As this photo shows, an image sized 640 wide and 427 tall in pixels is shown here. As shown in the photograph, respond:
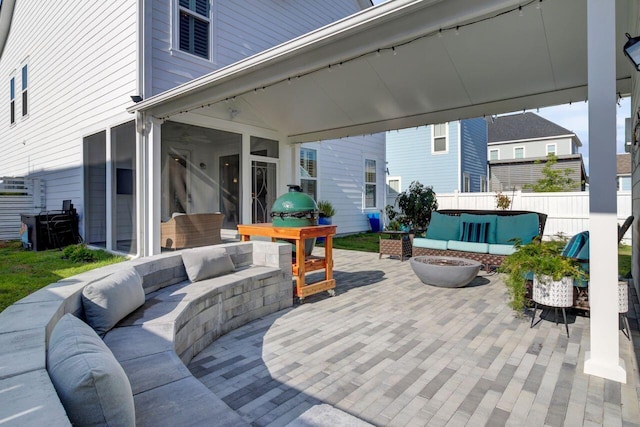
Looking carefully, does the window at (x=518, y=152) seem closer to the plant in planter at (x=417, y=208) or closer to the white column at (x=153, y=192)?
the plant in planter at (x=417, y=208)

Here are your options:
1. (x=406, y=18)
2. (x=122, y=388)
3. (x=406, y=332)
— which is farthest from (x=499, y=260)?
(x=122, y=388)

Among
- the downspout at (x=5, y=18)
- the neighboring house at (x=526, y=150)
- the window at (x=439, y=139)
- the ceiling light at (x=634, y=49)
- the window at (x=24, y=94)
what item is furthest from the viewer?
the neighboring house at (x=526, y=150)

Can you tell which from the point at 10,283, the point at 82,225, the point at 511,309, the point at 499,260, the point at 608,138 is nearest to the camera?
the point at 608,138

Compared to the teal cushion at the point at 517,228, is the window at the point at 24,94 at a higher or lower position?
higher

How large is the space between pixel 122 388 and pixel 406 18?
11.6ft

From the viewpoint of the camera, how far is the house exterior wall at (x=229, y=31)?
6.38 metres

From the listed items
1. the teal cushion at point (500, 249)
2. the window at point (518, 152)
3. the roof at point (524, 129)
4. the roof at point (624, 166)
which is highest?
the roof at point (524, 129)

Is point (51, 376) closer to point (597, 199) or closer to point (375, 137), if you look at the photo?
point (597, 199)

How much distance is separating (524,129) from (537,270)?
21.2 meters

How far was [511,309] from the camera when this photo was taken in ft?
13.5

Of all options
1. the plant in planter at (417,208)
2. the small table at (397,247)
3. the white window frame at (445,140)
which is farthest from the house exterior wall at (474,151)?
the small table at (397,247)

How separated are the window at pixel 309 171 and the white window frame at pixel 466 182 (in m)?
7.17

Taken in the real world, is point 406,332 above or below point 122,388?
below

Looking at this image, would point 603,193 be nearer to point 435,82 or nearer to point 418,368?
point 418,368
